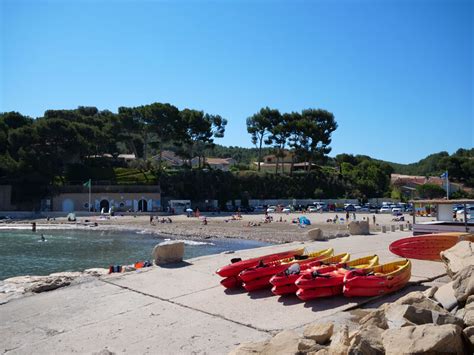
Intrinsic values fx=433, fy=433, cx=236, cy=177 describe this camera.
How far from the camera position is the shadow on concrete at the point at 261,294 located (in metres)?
10.0

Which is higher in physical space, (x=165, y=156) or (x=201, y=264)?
(x=165, y=156)

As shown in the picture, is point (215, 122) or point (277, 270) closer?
point (277, 270)

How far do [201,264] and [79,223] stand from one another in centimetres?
3647

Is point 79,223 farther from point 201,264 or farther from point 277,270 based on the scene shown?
point 277,270

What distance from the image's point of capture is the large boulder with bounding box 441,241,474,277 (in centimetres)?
766

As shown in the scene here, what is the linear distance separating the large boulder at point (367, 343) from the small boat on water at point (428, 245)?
8039mm

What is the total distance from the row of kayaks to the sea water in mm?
13630

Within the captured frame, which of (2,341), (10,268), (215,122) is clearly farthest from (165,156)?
(2,341)

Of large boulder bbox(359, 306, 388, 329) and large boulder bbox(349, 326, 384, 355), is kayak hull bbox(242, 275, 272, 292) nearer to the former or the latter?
large boulder bbox(359, 306, 388, 329)

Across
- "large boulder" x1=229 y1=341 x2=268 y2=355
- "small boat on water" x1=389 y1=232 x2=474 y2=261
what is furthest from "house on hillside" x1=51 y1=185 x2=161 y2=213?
"large boulder" x1=229 y1=341 x2=268 y2=355

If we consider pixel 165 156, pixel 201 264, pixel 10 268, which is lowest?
pixel 10 268

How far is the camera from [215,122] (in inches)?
2694

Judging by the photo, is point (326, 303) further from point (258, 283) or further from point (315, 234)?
point (315, 234)

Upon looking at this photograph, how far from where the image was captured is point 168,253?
14234 mm
